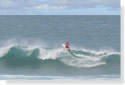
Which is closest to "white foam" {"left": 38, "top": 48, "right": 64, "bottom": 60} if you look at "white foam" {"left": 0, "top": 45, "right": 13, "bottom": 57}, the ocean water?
the ocean water

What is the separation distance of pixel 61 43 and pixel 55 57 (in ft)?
0.98

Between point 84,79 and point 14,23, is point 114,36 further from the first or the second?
point 14,23

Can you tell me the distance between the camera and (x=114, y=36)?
6.24m

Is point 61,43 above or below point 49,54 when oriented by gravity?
above

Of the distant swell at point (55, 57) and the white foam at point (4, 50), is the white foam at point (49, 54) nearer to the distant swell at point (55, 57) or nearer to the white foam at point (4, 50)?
the distant swell at point (55, 57)

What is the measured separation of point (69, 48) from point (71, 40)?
0.49ft

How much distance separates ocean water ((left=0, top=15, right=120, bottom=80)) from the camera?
627cm

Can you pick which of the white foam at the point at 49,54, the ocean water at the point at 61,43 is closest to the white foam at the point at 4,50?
the ocean water at the point at 61,43

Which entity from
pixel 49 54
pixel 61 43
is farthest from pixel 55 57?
pixel 61 43

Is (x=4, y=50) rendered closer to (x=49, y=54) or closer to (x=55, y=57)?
(x=49, y=54)

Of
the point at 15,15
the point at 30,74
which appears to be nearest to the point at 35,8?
the point at 15,15

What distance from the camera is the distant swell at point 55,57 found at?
630cm

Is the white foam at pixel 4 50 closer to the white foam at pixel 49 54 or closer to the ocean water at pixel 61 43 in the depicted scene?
the ocean water at pixel 61 43

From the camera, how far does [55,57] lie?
20.9 ft
